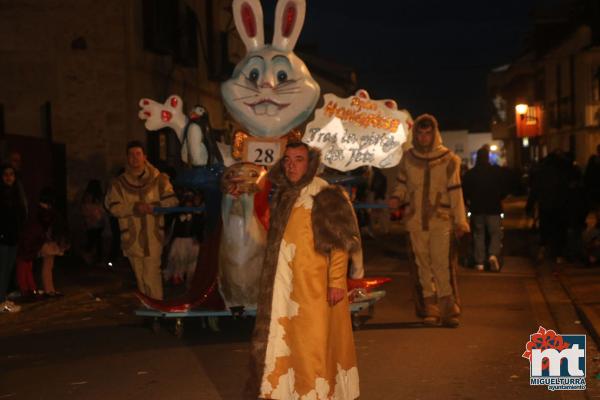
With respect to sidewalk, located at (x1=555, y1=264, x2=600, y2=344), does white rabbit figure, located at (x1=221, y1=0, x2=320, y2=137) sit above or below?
above

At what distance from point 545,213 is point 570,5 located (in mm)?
33645

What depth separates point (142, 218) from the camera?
1009 centimetres

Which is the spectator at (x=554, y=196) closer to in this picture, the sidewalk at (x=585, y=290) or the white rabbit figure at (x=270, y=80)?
the sidewalk at (x=585, y=290)

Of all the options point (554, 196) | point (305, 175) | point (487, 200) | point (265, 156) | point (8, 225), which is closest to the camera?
point (305, 175)

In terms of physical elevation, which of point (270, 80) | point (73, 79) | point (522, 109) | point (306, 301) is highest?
point (73, 79)

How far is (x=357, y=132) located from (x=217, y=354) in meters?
3.46

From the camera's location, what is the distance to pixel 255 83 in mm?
9828

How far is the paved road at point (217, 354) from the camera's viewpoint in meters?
7.22

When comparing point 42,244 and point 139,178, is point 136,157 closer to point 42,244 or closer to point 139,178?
point 139,178

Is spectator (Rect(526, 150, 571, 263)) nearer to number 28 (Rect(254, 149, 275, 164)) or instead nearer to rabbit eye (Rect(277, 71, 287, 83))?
rabbit eye (Rect(277, 71, 287, 83))

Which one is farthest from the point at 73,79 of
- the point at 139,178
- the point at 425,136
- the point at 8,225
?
the point at 425,136

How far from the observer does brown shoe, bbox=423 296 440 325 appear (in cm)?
962

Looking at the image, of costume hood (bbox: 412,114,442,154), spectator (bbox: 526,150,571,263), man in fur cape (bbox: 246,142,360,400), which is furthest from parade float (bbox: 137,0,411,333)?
spectator (bbox: 526,150,571,263)

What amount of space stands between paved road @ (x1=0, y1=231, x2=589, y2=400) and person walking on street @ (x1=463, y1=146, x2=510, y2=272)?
102 inches
